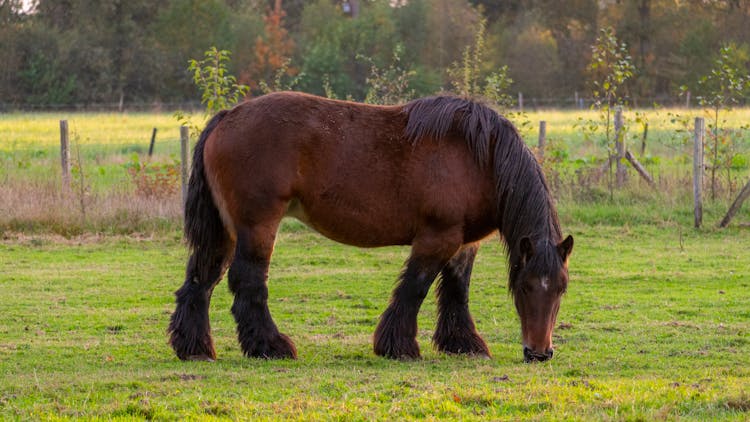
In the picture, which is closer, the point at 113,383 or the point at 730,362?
the point at 113,383

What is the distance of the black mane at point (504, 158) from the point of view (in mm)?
6992

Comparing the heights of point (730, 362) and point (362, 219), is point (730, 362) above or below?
below

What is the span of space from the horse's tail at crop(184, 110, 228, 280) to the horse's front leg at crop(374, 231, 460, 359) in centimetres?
144

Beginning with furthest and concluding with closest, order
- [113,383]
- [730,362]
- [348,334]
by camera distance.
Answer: [348,334], [730,362], [113,383]

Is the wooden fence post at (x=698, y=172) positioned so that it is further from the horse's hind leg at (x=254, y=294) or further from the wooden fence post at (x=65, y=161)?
the wooden fence post at (x=65, y=161)

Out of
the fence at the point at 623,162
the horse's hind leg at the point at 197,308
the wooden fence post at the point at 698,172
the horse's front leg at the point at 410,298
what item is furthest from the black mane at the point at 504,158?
the wooden fence post at the point at 698,172

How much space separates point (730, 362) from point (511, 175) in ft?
6.88

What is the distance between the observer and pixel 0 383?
604cm

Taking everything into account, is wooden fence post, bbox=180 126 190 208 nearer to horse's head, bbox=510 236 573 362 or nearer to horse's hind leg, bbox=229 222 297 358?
horse's hind leg, bbox=229 222 297 358

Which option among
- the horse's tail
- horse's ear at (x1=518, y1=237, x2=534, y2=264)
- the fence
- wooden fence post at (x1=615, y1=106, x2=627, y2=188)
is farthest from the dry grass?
horse's ear at (x1=518, y1=237, x2=534, y2=264)

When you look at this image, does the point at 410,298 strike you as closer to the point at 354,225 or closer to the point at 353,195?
the point at 354,225

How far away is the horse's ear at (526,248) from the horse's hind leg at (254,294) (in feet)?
6.12

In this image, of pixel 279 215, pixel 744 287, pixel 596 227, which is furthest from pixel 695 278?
pixel 279 215

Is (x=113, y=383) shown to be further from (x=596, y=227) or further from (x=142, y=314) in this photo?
(x=596, y=227)
